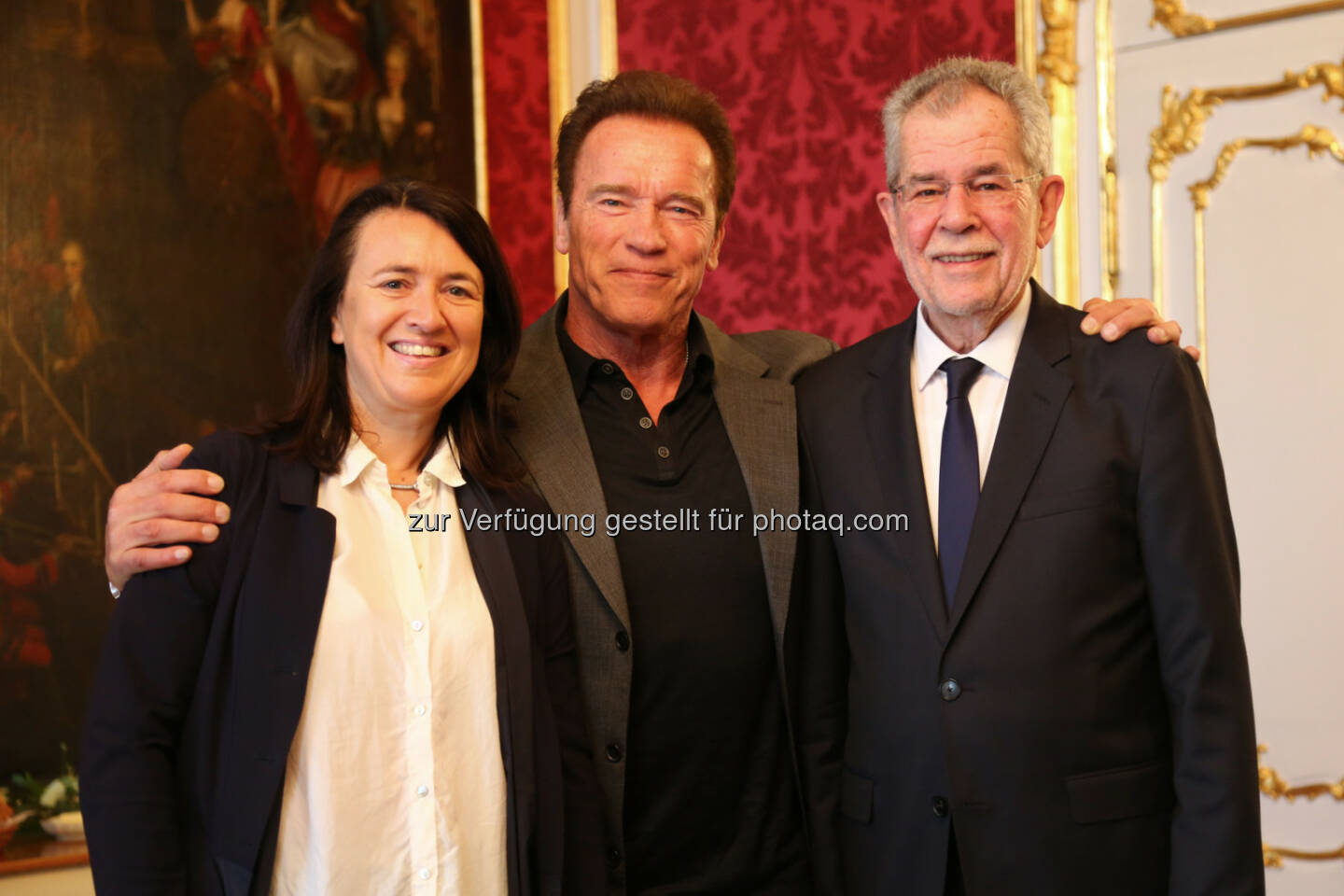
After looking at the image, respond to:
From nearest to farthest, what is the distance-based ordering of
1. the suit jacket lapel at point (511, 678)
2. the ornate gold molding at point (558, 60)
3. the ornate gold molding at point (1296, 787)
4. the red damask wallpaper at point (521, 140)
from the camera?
1. the suit jacket lapel at point (511, 678)
2. the ornate gold molding at point (1296, 787)
3. the red damask wallpaper at point (521, 140)
4. the ornate gold molding at point (558, 60)

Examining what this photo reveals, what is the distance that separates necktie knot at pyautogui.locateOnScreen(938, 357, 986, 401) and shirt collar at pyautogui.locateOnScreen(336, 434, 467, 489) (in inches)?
32.9

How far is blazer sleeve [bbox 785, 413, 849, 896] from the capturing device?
2.15 metres

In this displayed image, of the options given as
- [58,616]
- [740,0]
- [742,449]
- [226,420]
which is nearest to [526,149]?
[740,0]

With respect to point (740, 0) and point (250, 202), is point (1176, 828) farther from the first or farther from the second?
point (740, 0)

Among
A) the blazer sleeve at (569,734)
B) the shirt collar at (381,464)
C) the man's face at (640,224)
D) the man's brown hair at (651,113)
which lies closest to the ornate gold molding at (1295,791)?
the man's brown hair at (651,113)

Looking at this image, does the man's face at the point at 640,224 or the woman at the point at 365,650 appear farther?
the man's face at the point at 640,224

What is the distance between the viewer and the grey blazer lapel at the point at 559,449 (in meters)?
2.05

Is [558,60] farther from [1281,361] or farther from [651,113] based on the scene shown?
[1281,361]

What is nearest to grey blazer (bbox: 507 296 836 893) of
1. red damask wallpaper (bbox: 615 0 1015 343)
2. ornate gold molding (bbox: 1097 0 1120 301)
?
ornate gold molding (bbox: 1097 0 1120 301)

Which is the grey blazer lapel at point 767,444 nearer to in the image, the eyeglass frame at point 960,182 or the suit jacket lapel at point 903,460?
the suit jacket lapel at point 903,460

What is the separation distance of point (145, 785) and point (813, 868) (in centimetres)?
113

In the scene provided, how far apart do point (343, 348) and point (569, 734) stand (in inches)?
28.6

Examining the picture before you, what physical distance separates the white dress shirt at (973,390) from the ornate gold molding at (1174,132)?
1875mm

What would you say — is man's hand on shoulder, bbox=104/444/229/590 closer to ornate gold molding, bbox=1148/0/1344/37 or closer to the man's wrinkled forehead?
the man's wrinkled forehead
